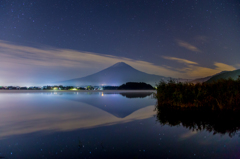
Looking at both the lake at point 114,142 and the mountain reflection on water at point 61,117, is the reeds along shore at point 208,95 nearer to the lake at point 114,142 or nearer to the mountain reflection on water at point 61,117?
the mountain reflection on water at point 61,117

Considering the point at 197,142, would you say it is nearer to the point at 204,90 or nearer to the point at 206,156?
the point at 206,156

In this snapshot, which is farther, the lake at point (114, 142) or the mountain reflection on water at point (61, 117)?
the mountain reflection on water at point (61, 117)

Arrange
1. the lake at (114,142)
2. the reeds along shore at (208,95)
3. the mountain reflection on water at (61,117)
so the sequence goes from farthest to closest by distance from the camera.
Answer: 1. the reeds along shore at (208,95)
2. the mountain reflection on water at (61,117)
3. the lake at (114,142)

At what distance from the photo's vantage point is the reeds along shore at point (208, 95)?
40.8 ft

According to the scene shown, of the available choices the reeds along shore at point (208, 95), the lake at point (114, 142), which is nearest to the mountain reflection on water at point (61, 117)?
the lake at point (114, 142)

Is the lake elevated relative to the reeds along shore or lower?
lower

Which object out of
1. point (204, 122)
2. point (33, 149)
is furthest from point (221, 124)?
point (33, 149)

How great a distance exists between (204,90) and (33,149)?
12607 millimetres

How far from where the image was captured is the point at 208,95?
1341cm

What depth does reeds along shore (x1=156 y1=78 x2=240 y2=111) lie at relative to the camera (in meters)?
12.4

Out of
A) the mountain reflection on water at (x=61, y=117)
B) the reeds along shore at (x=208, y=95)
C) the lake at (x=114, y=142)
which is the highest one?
the reeds along shore at (x=208, y=95)

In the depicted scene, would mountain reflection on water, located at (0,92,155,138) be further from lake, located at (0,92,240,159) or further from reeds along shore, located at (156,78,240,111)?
reeds along shore, located at (156,78,240,111)

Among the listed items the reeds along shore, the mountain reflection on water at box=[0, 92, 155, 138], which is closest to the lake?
the mountain reflection on water at box=[0, 92, 155, 138]

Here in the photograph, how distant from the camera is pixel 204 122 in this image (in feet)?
29.0
